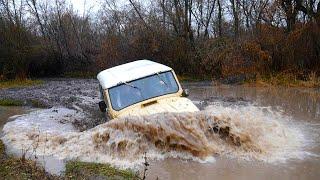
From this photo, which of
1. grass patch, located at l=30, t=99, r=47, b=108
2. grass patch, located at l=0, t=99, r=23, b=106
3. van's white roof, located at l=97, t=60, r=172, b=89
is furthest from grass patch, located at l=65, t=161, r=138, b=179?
grass patch, located at l=0, t=99, r=23, b=106

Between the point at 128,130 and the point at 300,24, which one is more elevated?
the point at 300,24

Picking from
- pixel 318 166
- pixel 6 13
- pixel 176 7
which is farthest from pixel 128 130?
pixel 6 13

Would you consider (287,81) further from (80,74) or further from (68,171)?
(80,74)

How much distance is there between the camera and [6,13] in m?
32.8

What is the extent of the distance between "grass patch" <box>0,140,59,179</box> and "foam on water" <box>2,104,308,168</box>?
0.92m

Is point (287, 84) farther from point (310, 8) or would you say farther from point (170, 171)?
point (170, 171)

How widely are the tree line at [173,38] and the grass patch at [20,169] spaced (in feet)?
52.5

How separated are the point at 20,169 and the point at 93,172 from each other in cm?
121

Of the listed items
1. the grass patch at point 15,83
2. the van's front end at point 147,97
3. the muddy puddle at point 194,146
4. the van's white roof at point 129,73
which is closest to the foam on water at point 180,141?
the muddy puddle at point 194,146

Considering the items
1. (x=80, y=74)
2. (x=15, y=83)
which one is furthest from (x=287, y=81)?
(x=80, y=74)

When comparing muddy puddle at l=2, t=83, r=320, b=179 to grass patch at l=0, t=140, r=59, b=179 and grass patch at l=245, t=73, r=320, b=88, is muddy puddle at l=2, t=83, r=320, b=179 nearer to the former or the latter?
grass patch at l=0, t=140, r=59, b=179

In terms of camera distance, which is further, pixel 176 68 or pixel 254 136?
pixel 176 68

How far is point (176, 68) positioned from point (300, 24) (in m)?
8.16

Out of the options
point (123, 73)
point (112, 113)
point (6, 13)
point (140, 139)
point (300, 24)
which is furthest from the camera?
point (6, 13)
